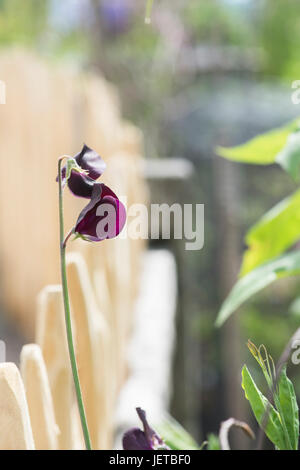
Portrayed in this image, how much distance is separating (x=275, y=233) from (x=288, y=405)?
0.77ft

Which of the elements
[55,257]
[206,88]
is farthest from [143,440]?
[206,88]

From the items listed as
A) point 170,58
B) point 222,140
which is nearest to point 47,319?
point 222,140

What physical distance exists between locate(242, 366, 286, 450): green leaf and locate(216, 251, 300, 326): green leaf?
140mm

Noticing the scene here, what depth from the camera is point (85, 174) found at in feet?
0.99

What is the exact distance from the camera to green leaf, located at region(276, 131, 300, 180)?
0.40 meters

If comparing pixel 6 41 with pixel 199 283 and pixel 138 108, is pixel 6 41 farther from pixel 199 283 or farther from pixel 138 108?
pixel 199 283

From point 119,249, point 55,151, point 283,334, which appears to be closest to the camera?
point 119,249

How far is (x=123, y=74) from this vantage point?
16.2 feet

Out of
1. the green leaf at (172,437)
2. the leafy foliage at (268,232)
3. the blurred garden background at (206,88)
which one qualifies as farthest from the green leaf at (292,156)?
the blurred garden background at (206,88)

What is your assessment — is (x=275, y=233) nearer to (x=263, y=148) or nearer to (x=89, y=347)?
(x=263, y=148)

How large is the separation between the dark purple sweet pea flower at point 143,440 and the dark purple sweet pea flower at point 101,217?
9cm

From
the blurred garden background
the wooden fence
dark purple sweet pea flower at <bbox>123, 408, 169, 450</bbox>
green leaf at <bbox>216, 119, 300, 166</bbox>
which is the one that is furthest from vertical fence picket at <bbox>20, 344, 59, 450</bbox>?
the blurred garden background

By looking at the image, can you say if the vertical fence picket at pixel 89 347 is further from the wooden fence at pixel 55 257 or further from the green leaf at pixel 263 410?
the green leaf at pixel 263 410

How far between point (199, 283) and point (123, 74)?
151cm
